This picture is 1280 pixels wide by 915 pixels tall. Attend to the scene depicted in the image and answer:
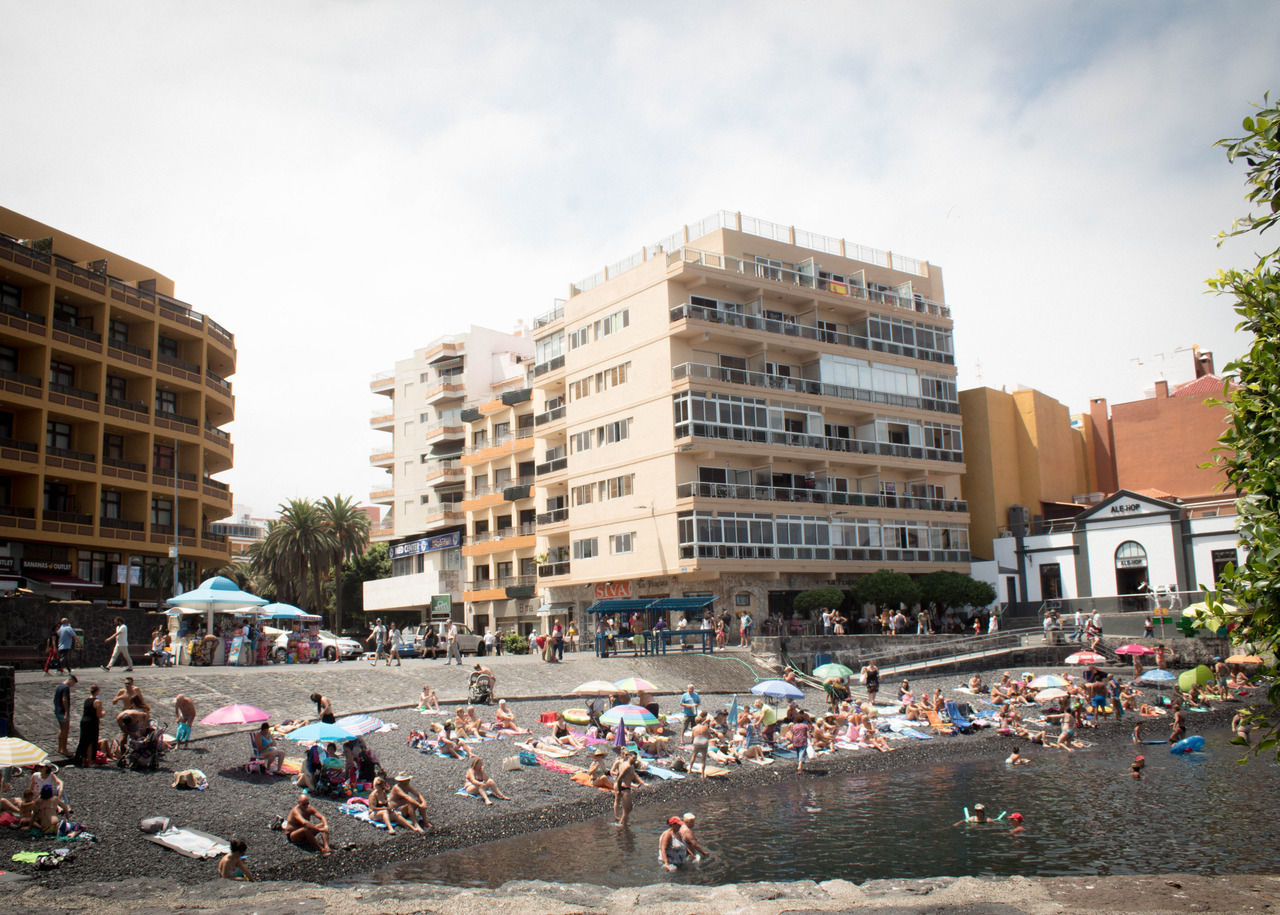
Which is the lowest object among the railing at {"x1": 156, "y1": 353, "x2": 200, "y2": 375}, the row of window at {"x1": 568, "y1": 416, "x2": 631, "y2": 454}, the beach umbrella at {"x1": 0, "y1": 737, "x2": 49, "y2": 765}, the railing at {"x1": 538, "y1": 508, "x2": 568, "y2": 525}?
the beach umbrella at {"x1": 0, "y1": 737, "x2": 49, "y2": 765}

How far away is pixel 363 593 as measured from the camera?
79438 mm

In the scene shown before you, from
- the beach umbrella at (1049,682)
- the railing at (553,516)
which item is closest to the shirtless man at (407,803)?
the beach umbrella at (1049,682)

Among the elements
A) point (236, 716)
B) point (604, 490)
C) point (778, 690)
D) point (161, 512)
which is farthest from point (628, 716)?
point (161, 512)

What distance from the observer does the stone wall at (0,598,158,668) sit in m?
30.3

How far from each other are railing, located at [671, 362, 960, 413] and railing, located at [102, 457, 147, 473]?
87.8 ft

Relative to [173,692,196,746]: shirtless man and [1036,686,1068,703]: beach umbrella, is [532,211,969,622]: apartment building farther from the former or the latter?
[173,692,196,746]: shirtless man

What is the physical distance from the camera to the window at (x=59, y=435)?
46.2 meters

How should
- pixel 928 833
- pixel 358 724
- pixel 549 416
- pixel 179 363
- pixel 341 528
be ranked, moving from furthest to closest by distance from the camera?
pixel 341 528 < pixel 549 416 < pixel 179 363 < pixel 358 724 < pixel 928 833

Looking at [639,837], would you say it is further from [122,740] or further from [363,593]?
[363,593]

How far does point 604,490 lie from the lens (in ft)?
178

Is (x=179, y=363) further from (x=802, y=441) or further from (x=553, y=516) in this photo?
(x=802, y=441)

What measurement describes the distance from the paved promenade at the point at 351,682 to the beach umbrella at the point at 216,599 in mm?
2200

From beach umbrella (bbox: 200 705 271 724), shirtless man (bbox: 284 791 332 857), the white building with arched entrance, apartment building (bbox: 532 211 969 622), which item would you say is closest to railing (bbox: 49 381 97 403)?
apartment building (bbox: 532 211 969 622)

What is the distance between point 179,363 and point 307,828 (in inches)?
1590
